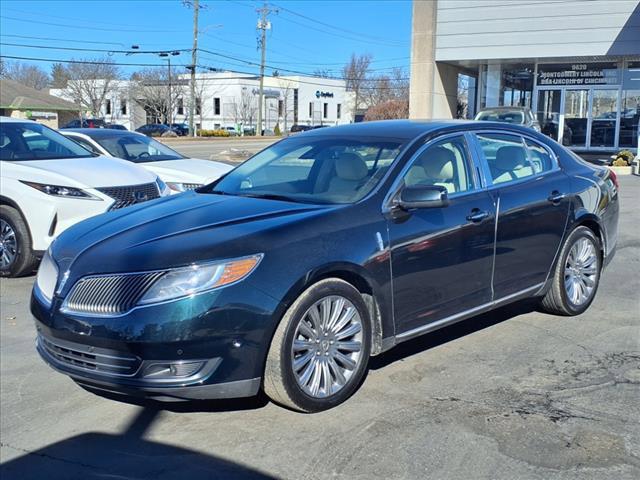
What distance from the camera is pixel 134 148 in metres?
10.9

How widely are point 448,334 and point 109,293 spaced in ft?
9.22

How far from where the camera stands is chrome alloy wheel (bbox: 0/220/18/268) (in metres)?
7.49

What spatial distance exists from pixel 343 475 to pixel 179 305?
118 centimetres

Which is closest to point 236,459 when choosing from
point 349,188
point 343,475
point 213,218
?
point 343,475

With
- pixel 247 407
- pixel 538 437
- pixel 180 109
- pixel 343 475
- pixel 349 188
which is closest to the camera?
pixel 343 475

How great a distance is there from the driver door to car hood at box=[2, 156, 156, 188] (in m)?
4.32

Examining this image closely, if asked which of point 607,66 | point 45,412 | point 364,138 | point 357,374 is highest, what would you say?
point 607,66

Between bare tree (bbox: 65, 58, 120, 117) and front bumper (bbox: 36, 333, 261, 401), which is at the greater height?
bare tree (bbox: 65, 58, 120, 117)

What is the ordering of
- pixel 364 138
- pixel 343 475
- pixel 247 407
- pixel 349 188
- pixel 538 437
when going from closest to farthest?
pixel 343 475
pixel 538 437
pixel 247 407
pixel 349 188
pixel 364 138

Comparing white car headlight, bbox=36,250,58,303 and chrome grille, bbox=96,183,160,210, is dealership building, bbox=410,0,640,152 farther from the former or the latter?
white car headlight, bbox=36,250,58,303

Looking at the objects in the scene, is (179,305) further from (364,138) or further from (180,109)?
(180,109)

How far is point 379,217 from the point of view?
14.0 ft

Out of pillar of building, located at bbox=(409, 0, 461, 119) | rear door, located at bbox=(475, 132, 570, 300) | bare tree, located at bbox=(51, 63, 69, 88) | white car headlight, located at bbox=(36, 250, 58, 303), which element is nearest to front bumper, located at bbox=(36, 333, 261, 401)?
white car headlight, located at bbox=(36, 250, 58, 303)

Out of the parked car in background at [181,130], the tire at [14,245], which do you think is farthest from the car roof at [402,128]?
the parked car in background at [181,130]
